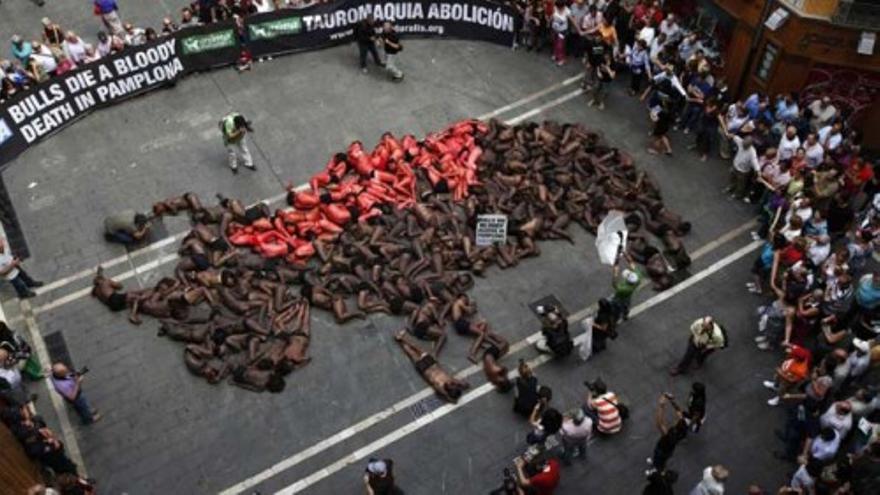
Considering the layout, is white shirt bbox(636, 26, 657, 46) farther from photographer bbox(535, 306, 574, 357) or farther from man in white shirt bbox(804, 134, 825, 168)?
photographer bbox(535, 306, 574, 357)

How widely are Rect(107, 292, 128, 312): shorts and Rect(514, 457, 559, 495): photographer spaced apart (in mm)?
8764

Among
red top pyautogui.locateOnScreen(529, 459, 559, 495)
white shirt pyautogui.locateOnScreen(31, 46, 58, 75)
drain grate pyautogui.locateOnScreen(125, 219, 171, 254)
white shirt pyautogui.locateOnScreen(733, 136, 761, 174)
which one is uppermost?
white shirt pyautogui.locateOnScreen(31, 46, 58, 75)

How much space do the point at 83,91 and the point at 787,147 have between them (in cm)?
1678

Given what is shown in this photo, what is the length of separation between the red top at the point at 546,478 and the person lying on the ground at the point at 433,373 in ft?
9.36

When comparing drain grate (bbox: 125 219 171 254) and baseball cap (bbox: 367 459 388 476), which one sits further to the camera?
drain grate (bbox: 125 219 171 254)

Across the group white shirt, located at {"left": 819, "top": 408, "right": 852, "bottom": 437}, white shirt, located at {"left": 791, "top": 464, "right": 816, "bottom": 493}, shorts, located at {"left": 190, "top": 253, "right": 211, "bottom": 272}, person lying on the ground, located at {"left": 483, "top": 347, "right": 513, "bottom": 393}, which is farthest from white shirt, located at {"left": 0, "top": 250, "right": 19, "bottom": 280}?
white shirt, located at {"left": 819, "top": 408, "right": 852, "bottom": 437}

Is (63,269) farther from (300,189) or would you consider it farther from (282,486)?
(282,486)

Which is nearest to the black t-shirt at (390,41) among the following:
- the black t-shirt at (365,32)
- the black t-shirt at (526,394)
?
the black t-shirt at (365,32)

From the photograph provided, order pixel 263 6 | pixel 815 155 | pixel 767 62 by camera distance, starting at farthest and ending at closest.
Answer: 1. pixel 263 6
2. pixel 767 62
3. pixel 815 155

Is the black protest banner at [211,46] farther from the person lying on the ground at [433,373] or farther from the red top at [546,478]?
the red top at [546,478]

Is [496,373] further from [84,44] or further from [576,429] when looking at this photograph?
[84,44]

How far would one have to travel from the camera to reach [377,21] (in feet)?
72.6

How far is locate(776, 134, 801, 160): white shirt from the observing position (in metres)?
17.1

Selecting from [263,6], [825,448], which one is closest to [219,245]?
[263,6]
